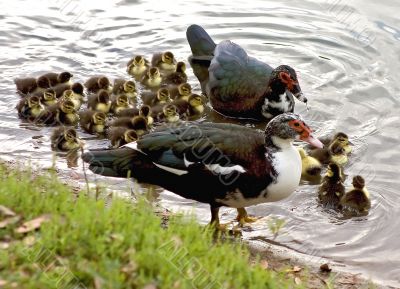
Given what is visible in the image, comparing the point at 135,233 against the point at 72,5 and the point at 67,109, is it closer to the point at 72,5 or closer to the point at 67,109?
the point at 67,109

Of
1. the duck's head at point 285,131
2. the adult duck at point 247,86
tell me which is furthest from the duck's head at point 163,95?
the duck's head at point 285,131

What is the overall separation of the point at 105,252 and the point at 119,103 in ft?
15.5

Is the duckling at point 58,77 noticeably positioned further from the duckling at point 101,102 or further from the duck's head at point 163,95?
the duck's head at point 163,95

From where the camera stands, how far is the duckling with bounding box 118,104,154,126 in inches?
332

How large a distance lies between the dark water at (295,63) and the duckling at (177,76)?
23 centimetres

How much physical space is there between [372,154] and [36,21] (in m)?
5.51

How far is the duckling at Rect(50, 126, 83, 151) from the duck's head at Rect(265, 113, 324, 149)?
2533 millimetres

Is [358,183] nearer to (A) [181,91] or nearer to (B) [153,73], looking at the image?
(A) [181,91]

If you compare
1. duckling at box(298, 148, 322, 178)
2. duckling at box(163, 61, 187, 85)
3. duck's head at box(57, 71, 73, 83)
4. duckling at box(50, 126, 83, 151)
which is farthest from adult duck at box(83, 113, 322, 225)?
duckling at box(163, 61, 187, 85)

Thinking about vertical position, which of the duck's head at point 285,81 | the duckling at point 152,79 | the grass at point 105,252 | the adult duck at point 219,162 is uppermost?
the grass at point 105,252

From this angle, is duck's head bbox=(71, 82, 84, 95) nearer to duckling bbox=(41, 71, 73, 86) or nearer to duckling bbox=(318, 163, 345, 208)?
duckling bbox=(41, 71, 73, 86)

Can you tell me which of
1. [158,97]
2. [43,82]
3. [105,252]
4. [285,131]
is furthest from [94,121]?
[105,252]

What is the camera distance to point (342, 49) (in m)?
10.6

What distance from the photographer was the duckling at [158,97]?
354 inches
